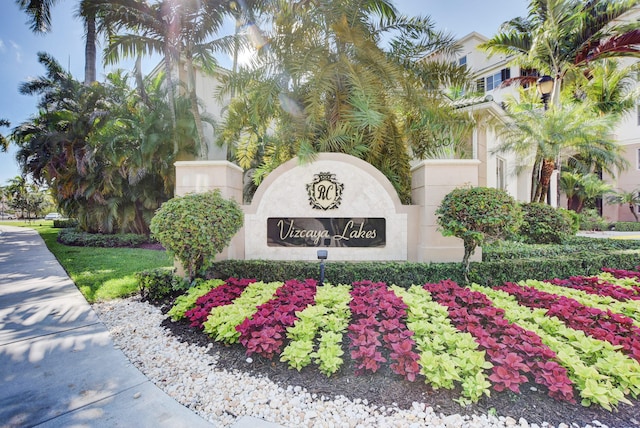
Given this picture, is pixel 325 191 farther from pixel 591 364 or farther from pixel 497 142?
pixel 497 142

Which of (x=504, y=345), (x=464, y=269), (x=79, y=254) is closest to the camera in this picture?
(x=504, y=345)

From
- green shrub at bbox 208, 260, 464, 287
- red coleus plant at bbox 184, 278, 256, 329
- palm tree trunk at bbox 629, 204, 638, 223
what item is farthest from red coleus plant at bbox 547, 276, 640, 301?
palm tree trunk at bbox 629, 204, 638, 223

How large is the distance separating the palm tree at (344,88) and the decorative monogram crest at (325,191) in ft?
1.75

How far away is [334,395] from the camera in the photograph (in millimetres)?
2660

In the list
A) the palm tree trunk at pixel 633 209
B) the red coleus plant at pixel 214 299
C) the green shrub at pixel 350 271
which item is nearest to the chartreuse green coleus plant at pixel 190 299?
the red coleus plant at pixel 214 299

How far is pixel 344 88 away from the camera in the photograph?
704 cm

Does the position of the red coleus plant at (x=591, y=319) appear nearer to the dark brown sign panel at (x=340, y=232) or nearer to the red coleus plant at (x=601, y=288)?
the red coleus plant at (x=601, y=288)

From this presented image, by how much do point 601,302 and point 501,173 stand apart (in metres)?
10.5

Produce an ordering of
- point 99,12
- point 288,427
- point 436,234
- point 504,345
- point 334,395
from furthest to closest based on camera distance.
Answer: point 99,12 → point 436,234 → point 504,345 → point 334,395 → point 288,427

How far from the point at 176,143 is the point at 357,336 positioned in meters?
10.5

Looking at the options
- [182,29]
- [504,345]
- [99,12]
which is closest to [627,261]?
[504,345]

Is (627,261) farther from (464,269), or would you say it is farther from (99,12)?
(99,12)

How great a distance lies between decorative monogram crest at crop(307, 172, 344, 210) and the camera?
6.30 metres

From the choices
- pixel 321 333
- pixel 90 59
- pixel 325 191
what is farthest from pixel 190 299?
pixel 90 59
